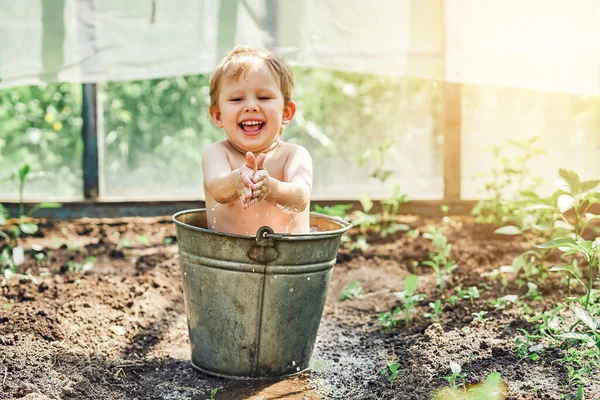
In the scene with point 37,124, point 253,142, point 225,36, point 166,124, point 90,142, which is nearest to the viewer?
point 253,142

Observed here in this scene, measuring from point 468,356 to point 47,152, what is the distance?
12.5ft

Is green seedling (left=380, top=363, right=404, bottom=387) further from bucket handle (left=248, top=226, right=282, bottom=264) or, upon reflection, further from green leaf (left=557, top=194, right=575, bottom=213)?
green leaf (left=557, top=194, right=575, bottom=213)

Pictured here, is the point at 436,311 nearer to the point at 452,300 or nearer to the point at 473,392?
the point at 452,300

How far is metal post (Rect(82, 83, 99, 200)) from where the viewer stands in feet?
13.7

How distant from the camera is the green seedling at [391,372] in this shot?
212cm

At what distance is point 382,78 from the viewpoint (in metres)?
4.80

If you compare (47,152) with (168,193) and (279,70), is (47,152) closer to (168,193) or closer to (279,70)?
(168,193)

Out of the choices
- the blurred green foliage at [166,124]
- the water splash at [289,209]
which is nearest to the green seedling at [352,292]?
the water splash at [289,209]

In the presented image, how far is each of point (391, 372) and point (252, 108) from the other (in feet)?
3.30

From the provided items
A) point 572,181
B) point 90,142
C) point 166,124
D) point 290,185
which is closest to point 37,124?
point 166,124

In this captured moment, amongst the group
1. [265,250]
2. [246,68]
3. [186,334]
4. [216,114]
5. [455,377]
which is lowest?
[186,334]

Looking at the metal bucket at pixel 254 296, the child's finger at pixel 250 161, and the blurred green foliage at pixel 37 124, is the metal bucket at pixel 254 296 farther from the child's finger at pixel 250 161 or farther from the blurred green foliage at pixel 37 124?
the blurred green foliage at pixel 37 124

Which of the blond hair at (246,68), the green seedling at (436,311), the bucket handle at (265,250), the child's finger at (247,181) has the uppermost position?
the blond hair at (246,68)

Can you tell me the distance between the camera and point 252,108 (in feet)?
7.86
